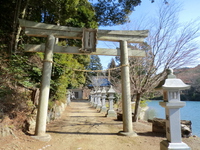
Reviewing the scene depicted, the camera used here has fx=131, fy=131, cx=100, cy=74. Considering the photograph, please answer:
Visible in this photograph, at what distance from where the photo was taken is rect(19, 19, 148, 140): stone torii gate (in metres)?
4.12

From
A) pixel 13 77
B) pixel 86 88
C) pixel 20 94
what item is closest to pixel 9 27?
pixel 13 77

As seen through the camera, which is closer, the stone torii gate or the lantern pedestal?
the lantern pedestal

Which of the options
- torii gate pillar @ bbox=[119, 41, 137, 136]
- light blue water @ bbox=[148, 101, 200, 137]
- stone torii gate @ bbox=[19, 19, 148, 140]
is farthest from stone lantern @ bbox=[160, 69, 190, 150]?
light blue water @ bbox=[148, 101, 200, 137]

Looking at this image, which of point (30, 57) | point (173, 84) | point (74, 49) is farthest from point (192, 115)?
point (30, 57)

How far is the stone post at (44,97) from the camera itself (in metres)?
3.94

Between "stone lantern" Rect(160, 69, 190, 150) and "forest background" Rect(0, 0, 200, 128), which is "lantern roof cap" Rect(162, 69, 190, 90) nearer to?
"stone lantern" Rect(160, 69, 190, 150)

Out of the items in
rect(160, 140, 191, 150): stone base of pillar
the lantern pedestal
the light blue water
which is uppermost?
the lantern pedestal

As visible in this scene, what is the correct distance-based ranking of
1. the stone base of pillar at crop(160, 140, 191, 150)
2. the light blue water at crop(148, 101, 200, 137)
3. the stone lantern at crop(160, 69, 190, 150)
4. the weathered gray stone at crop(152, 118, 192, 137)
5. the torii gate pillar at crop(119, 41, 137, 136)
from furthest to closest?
the light blue water at crop(148, 101, 200, 137) < the torii gate pillar at crop(119, 41, 137, 136) < the weathered gray stone at crop(152, 118, 192, 137) < the stone lantern at crop(160, 69, 190, 150) < the stone base of pillar at crop(160, 140, 191, 150)

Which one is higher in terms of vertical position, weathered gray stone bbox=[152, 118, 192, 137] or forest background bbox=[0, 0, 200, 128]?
forest background bbox=[0, 0, 200, 128]

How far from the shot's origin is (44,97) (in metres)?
4.11

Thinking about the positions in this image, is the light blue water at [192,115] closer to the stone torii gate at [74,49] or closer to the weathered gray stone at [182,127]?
the weathered gray stone at [182,127]

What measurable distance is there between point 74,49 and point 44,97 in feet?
6.28

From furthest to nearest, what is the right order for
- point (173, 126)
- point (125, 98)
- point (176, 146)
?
point (125, 98), point (173, 126), point (176, 146)

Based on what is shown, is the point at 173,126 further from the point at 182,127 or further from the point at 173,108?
the point at 182,127
